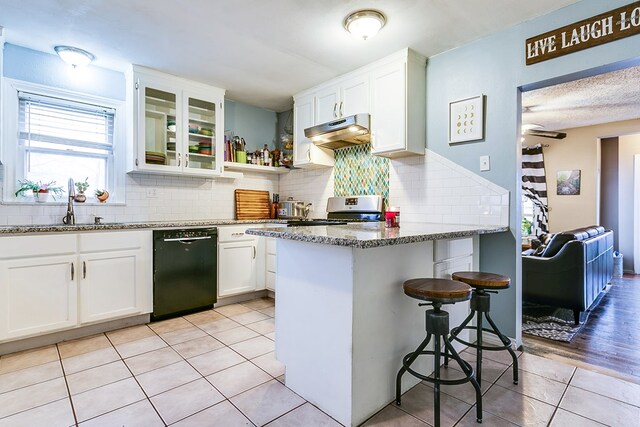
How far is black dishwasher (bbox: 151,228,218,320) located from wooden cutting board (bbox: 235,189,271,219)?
0.88 meters

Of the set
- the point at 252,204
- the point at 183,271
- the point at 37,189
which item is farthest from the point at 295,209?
the point at 37,189

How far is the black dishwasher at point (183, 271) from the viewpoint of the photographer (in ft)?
9.66

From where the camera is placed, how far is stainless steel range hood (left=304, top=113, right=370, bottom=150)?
310cm

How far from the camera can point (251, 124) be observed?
4375mm

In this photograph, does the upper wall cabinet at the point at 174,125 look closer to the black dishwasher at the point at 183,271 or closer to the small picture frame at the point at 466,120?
the black dishwasher at the point at 183,271

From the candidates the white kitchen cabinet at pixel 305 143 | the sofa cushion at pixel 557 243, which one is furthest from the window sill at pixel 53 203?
the sofa cushion at pixel 557 243

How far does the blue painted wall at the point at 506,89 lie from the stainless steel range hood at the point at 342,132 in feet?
2.57

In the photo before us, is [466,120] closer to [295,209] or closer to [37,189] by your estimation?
[295,209]

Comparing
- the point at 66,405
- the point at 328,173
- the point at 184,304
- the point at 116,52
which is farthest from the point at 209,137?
the point at 66,405

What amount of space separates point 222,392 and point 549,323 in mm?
3008

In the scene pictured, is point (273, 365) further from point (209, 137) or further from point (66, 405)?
point (209, 137)

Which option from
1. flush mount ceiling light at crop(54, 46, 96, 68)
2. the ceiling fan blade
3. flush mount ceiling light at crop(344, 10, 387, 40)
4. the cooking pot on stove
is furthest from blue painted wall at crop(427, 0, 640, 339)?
flush mount ceiling light at crop(54, 46, 96, 68)

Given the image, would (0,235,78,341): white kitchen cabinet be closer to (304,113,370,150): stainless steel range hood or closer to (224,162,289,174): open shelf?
(224,162,289,174): open shelf

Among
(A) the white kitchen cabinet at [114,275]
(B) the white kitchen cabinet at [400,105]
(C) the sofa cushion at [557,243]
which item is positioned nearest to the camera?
(A) the white kitchen cabinet at [114,275]
